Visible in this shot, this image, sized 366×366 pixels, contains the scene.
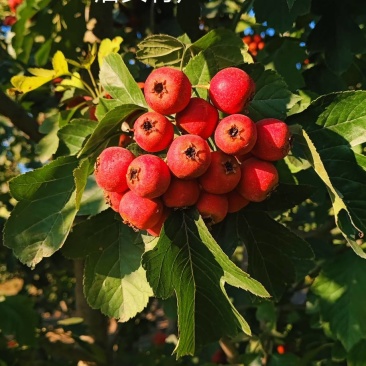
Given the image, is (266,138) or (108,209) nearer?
(266,138)

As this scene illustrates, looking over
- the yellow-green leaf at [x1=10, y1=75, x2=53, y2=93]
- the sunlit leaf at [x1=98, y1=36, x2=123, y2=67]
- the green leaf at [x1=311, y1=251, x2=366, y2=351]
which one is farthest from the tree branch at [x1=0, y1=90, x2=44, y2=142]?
the green leaf at [x1=311, y1=251, x2=366, y2=351]

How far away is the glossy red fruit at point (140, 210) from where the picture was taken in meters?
0.91

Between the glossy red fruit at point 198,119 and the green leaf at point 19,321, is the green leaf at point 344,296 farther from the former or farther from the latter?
the glossy red fruit at point 198,119

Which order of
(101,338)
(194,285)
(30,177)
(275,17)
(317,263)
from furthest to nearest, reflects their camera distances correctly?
(101,338)
(317,263)
(275,17)
(30,177)
(194,285)

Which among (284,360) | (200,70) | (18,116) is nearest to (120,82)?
(200,70)

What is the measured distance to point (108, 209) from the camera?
117 centimetres

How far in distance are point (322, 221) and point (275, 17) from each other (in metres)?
0.91

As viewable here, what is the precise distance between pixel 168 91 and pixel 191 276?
325 mm

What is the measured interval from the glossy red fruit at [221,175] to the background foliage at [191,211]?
2.8 inches

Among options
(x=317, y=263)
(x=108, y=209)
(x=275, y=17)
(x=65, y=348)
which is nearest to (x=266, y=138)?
(x=108, y=209)

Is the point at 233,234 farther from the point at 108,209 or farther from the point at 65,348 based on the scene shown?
the point at 65,348

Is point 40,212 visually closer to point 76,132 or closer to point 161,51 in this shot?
point 76,132

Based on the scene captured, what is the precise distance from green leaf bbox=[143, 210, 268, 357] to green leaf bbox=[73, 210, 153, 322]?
18 centimetres

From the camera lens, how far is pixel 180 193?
3.01ft
